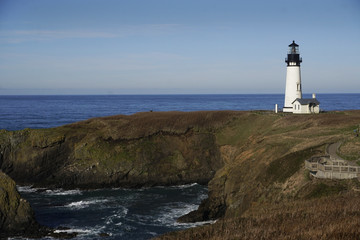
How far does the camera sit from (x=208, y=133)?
63.4 metres

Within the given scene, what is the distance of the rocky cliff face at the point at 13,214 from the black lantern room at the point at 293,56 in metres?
53.2

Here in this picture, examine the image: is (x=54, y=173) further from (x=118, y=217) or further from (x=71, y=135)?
(x=118, y=217)

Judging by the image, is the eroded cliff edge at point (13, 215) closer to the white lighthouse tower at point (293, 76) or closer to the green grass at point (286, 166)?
the green grass at point (286, 166)

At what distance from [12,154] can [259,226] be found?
153 ft

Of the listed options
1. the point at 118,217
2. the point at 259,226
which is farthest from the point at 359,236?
the point at 118,217

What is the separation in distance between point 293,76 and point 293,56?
3.50 meters

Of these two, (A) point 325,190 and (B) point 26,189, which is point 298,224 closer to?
(A) point 325,190

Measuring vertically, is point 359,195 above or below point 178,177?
above

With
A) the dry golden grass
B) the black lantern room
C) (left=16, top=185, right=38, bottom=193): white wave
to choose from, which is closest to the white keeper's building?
the black lantern room

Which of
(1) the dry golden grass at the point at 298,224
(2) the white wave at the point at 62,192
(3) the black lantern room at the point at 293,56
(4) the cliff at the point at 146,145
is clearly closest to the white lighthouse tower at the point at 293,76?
(3) the black lantern room at the point at 293,56

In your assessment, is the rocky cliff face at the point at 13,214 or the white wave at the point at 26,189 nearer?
the rocky cliff face at the point at 13,214

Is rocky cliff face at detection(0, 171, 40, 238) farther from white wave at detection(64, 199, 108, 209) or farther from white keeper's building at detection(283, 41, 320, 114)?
white keeper's building at detection(283, 41, 320, 114)

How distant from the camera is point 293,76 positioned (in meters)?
77.3

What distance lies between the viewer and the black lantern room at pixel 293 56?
251 feet
